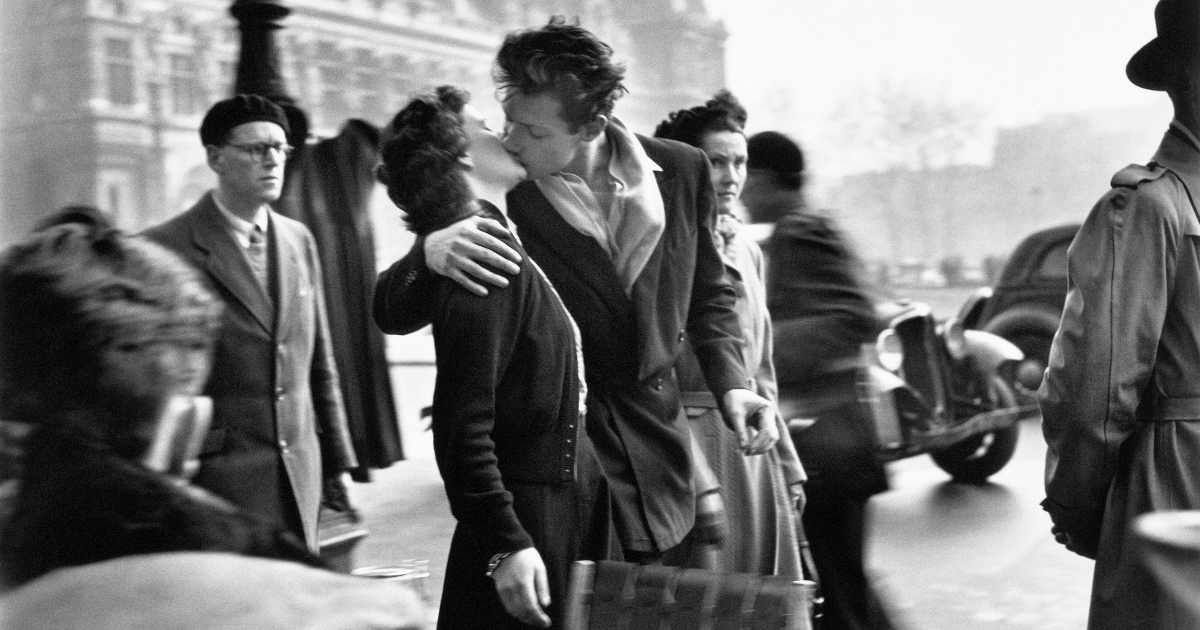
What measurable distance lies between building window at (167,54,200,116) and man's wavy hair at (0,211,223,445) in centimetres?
750

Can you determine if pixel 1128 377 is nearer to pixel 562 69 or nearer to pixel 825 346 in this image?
pixel 562 69

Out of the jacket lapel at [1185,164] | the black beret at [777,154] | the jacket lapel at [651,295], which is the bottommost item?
the jacket lapel at [651,295]

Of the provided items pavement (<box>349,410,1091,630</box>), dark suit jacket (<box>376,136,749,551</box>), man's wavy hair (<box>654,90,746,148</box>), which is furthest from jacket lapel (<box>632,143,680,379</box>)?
pavement (<box>349,410,1091,630</box>)

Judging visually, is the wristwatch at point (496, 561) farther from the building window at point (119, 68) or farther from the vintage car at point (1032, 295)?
the vintage car at point (1032, 295)

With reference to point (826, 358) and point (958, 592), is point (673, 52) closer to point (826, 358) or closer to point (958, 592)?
point (958, 592)

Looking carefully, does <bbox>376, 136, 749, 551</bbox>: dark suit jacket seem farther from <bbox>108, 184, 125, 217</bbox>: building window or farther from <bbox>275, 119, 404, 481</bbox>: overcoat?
<bbox>108, 184, 125, 217</bbox>: building window

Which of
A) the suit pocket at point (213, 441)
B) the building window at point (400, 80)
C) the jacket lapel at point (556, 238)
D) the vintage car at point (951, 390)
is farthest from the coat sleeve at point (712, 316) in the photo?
the building window at point (400, 80)

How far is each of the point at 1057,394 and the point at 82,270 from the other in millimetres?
2100

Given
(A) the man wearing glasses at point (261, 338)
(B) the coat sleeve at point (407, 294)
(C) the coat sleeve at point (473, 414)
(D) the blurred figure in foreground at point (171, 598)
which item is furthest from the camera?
(A) the man wearing glasses at point (261, 338)

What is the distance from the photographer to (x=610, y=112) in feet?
10.6

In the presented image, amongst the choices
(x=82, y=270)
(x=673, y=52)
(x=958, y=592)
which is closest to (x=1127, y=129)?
(x=673, y=52)

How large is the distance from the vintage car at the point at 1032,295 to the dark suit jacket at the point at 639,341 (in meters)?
7.57

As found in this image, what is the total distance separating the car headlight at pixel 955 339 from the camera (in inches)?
363

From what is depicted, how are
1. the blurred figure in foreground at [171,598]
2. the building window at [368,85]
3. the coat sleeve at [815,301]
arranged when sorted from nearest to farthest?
1. the blurred figure in foreground at [171,598]
2. the coat sleeve at [815,301]
3. the building window at [368,85]
